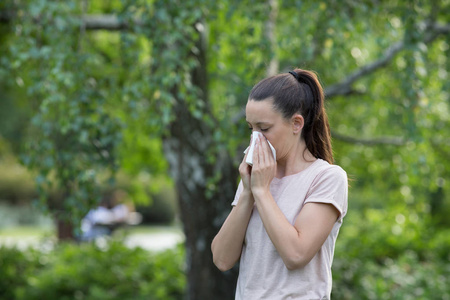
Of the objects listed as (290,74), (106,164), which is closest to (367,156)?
(106,164)

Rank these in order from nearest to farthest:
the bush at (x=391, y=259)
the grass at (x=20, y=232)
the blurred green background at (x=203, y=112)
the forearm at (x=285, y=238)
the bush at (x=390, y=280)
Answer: the forearm at (x=285, y=238) < the blurred green background at (x=203, y=112) < the bush at (x=390, y=280) < the bush at (x=391, y=259) < the grass at (x=20, y=232)

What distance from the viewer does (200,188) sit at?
5.09m

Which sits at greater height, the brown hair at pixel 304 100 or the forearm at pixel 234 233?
the brown hair at pixel 304 100

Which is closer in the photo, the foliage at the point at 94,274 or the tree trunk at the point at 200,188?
the tree trunk at the point at 200,188

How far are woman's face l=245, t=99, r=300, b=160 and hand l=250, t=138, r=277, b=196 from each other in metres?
0.04

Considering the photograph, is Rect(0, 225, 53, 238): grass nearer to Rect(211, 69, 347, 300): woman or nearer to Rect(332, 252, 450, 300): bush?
Rect(332, 252, 450, 300): bush

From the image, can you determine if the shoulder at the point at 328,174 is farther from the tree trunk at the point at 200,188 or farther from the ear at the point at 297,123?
the tree trunk at the point at 200,188

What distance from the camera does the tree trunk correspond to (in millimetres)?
5020

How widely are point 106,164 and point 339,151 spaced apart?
3.47 meters

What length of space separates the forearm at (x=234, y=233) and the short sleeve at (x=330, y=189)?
0.20 metres

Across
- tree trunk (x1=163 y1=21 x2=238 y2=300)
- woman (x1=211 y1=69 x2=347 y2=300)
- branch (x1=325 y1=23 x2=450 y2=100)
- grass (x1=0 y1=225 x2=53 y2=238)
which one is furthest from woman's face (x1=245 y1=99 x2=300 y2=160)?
grass (x1=0 y1=225 x2=53 y2=238)

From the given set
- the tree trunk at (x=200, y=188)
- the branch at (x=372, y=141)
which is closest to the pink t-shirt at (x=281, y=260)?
the tree trunk at (x=200, y=188)

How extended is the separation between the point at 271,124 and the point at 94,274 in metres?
4.91

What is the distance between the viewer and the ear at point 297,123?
190cm
